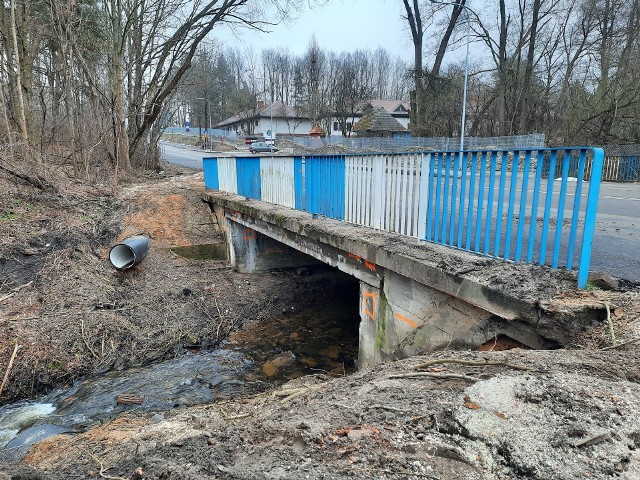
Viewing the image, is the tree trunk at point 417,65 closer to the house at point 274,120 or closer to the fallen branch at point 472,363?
the fallen branch at point 472,363

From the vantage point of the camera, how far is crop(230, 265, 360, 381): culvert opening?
705 centimetres

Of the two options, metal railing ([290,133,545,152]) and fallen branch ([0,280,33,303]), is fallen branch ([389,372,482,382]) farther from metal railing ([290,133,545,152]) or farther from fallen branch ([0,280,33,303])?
metal railing ([290,133,545,152])

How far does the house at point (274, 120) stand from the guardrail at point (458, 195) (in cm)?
5599

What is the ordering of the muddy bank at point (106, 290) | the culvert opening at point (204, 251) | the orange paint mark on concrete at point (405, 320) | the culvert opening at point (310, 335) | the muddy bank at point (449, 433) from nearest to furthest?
the muddy bank at point (449, 433) → the orange paint mark on concrete at point (405, 320) → the muddy bank at point (106, 290) → the culvert opening at point (310, 335) → the culvert opening at point (204, 251)

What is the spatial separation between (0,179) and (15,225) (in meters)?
2.54

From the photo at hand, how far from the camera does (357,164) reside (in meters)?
5.67

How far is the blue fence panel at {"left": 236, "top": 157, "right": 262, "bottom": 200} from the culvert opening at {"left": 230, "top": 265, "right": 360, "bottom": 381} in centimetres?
264

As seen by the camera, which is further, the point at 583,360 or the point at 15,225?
the point at 15,225

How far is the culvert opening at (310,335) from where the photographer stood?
7.05m

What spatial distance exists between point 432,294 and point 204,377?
395 centimetres

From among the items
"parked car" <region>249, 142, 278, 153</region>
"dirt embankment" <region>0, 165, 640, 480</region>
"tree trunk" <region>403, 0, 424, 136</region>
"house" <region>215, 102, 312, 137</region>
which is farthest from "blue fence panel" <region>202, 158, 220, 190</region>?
"house" <region>215, 102, 312, 137</region>

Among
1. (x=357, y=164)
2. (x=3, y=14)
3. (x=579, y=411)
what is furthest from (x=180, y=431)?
(x=3, y=14)

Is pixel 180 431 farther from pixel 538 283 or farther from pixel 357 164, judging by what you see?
pixel 357 164

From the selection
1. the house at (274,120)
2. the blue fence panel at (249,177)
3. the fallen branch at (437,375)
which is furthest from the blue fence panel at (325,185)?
the house at (274,120)
